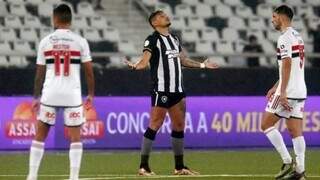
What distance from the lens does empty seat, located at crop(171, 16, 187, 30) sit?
83.9 ft

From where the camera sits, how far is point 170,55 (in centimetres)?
1406

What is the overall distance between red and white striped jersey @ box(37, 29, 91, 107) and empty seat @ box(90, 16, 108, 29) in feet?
44.8

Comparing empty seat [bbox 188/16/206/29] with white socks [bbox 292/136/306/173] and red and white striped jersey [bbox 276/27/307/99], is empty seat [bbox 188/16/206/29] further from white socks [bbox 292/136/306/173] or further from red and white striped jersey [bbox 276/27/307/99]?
white socks [bbox 292/136/306/173]

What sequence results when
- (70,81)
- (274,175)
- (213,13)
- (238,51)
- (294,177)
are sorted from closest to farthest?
(70,81)
(294,177)
(274,175)
(238,51)
(213,13)

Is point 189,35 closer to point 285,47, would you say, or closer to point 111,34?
point 111,34

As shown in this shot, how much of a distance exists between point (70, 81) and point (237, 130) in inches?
368

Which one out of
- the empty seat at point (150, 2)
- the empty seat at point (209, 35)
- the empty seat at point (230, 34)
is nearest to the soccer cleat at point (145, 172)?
the empty seat at point (209, 35)

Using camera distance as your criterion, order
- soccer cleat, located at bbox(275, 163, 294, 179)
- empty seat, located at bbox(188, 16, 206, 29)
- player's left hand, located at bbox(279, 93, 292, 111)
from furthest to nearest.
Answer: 1. empty seat, located at bbox(188, 16, 206, 29)
2. soccer cleat, located at bbox(275, 163, 294, 179)
3. player's left hand, located at bbox(279, 93, 292, 111)

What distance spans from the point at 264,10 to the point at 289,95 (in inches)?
550

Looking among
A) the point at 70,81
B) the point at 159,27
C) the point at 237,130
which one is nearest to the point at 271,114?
the point at 159,27

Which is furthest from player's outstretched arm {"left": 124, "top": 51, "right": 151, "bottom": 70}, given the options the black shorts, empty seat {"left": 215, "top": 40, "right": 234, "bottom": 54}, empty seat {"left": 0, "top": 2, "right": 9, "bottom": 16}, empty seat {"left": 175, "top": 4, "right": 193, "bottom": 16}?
empty seat {"left": 175, "top": 4, "right": 193, "bottom": 16}

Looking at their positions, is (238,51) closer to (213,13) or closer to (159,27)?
(213,13)

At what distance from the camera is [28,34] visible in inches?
934

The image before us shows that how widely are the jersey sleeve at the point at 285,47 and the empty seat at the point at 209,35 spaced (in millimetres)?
12572
